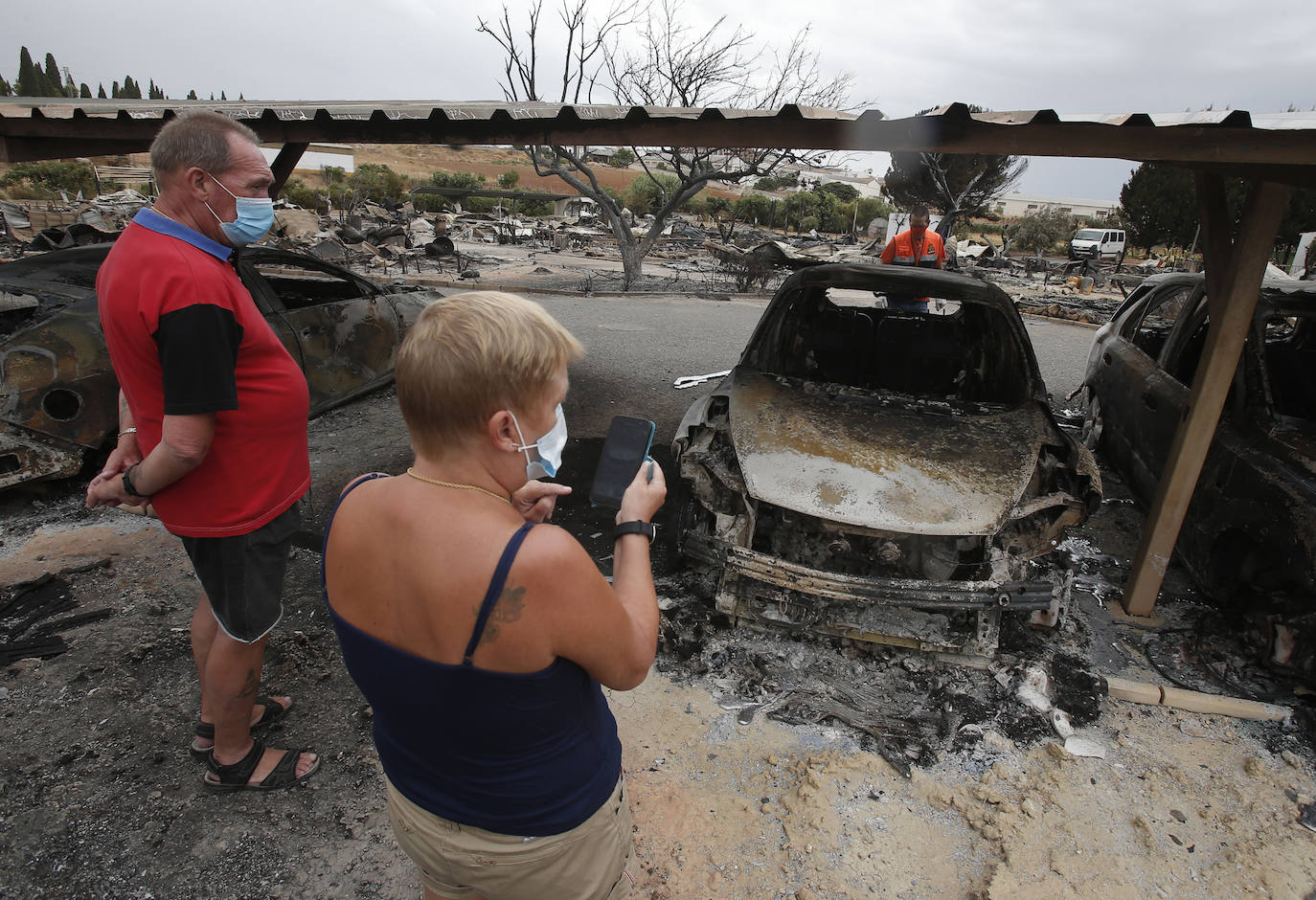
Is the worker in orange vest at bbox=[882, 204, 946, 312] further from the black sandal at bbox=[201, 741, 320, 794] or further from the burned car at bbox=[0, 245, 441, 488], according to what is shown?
the black sandal at bbox=[201, 741, 320, 794]


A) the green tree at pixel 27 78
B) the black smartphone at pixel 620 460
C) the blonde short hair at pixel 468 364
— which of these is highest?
the green tree at pixel 27 78

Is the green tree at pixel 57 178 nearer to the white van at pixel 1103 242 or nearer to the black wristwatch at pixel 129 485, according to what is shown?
the black wristwatch at pixel 129 485

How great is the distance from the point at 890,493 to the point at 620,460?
198cm

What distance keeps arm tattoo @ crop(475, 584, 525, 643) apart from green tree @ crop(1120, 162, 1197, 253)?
35.3m

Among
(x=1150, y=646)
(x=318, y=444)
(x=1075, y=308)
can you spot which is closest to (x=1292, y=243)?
A: (x=1075, y=308)

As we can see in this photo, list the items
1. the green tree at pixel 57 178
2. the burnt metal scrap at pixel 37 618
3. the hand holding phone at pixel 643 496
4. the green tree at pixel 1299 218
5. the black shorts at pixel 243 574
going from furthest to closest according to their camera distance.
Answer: the green tree at pixel 57 178, the green tree at pixel 1299 218, the burnt metal scrap at pixel 37 618, the black shorts at pixel 243 574, the hand holding phone at pixel 643 496

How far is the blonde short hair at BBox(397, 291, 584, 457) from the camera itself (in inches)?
37.9

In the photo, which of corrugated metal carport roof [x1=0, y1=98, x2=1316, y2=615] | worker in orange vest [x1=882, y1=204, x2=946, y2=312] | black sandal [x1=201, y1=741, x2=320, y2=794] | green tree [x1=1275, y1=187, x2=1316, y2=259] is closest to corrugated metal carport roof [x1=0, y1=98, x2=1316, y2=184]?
corrugated metal carport roof [x1=0, y1=98, x2=1316, y2=615]

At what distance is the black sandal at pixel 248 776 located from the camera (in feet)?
7.61

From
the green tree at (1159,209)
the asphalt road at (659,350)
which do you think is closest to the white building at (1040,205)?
the green tree at (1159,209)

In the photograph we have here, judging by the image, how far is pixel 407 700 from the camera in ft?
3.46

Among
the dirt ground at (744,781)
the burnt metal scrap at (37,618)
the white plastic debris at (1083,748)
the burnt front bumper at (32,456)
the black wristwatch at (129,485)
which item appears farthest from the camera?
the burnt front bumper at (32,456)

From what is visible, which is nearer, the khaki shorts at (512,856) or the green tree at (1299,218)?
the khaki shorts at (512,856)

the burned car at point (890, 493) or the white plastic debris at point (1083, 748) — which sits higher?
the burned car at point (890, 493)
